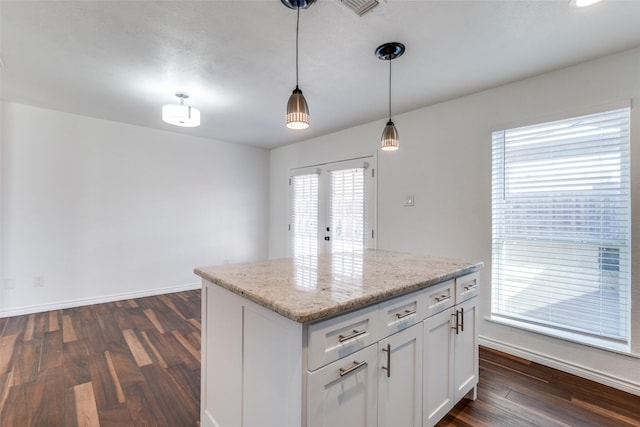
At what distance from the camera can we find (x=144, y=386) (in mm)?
2053

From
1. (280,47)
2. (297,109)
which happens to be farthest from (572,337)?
(280,47)

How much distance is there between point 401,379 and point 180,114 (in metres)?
2.87

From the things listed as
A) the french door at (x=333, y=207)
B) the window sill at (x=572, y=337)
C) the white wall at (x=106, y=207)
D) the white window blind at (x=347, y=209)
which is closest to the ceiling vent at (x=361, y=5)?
the french door at (x=333, y=207)

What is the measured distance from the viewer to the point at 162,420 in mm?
1735

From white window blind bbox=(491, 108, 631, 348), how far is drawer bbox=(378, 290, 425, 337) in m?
1.65

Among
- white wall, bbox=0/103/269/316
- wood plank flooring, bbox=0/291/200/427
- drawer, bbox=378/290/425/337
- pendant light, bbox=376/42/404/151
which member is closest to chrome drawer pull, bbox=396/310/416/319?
drawer, bbox=378/290/425/337

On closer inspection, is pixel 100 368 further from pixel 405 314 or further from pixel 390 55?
pixel 390 55

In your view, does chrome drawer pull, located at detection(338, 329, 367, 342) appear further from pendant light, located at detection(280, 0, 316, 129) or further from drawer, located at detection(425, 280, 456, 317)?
pendant light, located at detection(280, 0, 316, 129)

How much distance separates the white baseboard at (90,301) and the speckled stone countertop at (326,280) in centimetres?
318

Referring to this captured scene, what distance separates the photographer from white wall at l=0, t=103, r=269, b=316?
11.0 feet

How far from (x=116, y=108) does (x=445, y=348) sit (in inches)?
160

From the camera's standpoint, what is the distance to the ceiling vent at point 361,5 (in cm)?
162

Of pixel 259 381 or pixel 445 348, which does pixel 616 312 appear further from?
pixel 259 381

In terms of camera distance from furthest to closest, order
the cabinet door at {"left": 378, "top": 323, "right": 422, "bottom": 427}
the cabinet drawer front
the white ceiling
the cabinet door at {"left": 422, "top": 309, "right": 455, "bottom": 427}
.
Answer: the white ceiling < the cabinet door at {"left": 422, "top": 309, "right": 455, "bottom": 427} < the cabinet door at {"left": 378, "top": 323, "right": 422, "bottom": 427} < the cabinet drawer front
